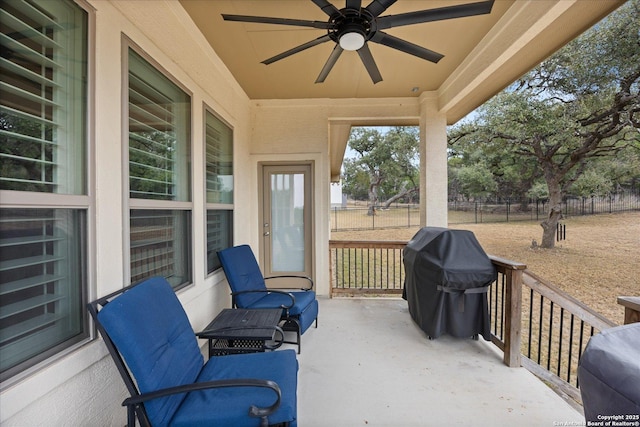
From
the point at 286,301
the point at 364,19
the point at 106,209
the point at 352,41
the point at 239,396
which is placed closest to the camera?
the point at 239,396

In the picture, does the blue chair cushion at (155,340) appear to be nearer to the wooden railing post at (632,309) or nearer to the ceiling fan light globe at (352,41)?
the ceiling fan light globe at (352,41)

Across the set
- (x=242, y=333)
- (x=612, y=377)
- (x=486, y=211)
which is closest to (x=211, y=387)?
(x=242, y=333)

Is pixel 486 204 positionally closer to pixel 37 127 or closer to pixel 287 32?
pixel 287 32

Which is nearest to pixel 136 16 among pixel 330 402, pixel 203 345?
pixel 203 345

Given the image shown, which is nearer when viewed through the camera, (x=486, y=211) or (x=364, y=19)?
(x=364, y=19)

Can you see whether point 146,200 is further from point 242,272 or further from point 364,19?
point 364,19

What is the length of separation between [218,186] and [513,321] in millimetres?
3233

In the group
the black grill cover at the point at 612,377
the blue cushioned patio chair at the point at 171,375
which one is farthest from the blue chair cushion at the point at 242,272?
the black grill cover at the point at 612,377

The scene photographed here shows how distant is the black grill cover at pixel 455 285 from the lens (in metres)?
2.54

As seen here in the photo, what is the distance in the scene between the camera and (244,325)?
2.21 meters

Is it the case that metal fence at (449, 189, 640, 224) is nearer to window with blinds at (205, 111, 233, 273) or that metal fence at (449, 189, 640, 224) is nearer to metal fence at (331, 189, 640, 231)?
metal fence at (331, 189, 640, 231)

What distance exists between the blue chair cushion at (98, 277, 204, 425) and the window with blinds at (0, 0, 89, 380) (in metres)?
0.27

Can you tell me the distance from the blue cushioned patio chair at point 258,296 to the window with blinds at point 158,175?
54 centimetres

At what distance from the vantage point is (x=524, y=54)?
258cm
